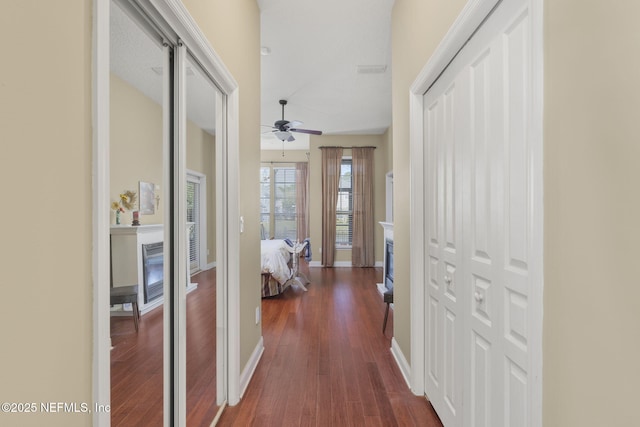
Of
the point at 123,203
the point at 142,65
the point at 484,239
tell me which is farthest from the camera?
the point at 484,239

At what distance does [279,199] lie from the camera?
8.59 m

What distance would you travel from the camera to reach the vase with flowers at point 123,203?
920 millimetres

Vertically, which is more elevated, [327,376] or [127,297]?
[127,297]

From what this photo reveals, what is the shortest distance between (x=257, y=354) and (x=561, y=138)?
8.10ft

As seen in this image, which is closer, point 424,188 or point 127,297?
point 127,297

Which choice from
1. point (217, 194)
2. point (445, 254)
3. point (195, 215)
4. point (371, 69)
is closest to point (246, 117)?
point (217, 194)

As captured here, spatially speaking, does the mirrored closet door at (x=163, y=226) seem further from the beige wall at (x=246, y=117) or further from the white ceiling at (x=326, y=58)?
the white ceiling at (x=326, y=58)

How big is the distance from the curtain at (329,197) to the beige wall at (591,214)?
6059mm

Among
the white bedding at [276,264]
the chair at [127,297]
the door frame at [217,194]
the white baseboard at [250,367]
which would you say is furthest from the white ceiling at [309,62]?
the white bedding at [276,264]

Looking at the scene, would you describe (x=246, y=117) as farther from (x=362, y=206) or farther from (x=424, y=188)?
(x=362, y=206)

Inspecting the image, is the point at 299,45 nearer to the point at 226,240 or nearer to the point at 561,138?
the point at 226,240

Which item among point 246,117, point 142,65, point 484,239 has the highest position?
point 246,117
